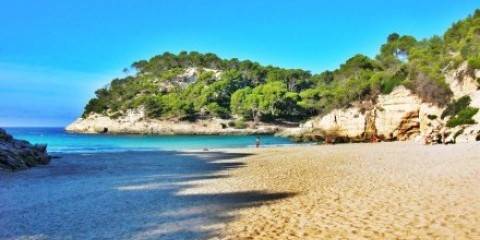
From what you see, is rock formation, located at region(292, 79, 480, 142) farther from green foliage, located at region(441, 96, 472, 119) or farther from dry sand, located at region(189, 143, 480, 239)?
dry sand, located at region(189, 143, 480, 239)

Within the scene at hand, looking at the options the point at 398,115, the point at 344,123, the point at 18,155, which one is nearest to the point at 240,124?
the point at 344,123

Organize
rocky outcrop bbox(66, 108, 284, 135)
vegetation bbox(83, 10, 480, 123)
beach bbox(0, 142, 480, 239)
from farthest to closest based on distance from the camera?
rocky outcrop bbox(66, 108, 284, 135), vegetation bbox(83, 10, 480, 123), beach bbox(0, 142, 480, 239)

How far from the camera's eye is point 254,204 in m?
13.4

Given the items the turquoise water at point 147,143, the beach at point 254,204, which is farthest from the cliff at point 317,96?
the beach at point 254,204

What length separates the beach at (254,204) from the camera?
32.2ft

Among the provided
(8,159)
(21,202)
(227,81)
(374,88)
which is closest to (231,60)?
(227,81)

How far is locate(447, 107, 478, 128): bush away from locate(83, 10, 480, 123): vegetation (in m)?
0.20

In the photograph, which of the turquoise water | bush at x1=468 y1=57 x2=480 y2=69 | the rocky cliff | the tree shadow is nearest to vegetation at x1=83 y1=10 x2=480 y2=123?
bush at x1=468 y1=57 x2=480 y2=69

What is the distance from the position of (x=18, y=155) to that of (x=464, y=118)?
1371 inches

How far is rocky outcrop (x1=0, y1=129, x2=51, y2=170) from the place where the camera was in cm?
2460

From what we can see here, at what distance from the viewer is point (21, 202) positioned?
1425 centimetres

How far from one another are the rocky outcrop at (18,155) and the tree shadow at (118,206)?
340 cm

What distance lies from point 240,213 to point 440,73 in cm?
5001

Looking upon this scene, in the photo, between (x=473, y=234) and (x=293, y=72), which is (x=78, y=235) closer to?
(x=473, y=234)
